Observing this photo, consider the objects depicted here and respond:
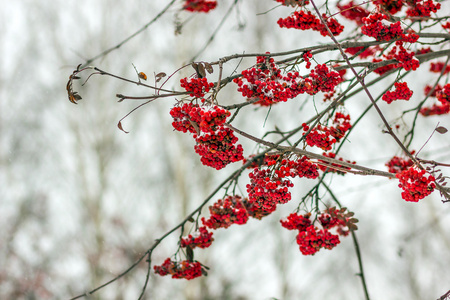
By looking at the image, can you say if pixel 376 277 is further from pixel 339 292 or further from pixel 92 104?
pixel 92 104

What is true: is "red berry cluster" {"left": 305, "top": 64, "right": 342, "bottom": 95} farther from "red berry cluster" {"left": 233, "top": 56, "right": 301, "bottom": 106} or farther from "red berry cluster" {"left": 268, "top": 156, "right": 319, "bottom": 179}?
"red berry cluster" {"left": 268, "top": 156, "right": 319, "bottom": 179}

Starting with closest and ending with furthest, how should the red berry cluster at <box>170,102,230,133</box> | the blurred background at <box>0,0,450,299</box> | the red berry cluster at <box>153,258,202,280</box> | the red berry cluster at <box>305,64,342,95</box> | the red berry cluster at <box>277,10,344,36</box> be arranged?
the red berry cluster at <box>170,102,230,133</box>
the red berry cluster at <box>305,64,342,95</box>
the red berry cluster at <box>277,10,344,36</box>
the red berry cluster at <box>153,258,202,280</box>
the blurred background at <box>0,0,450,299</box>

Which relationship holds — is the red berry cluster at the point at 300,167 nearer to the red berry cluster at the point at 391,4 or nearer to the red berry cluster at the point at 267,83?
the red berry cluster at the point at 267,83

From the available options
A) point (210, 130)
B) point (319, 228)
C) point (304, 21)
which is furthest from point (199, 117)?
point (319, 228)

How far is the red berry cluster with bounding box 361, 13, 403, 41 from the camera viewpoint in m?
1.39

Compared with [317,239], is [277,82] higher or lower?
higher

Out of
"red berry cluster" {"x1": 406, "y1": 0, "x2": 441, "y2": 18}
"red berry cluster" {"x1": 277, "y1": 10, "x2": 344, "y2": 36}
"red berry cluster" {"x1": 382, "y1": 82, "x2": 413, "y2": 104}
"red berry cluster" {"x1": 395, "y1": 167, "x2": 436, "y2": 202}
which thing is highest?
"red berry cluster" {"x1": 406, "y1": 0, "x2": 441, "y2": 18}

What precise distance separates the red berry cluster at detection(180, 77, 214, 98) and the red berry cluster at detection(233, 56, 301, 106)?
0.11m

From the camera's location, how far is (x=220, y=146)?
1.25m

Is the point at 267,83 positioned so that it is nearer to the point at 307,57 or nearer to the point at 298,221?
the point at 307,57

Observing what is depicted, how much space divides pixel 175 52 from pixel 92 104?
1.65m

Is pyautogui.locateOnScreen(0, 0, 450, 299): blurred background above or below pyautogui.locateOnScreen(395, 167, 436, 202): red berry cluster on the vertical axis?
above

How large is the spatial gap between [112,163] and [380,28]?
6.13m

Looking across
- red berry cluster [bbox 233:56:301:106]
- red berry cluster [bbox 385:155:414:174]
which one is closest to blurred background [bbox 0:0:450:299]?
red berry cluster [bbox 385:155:414:174]
